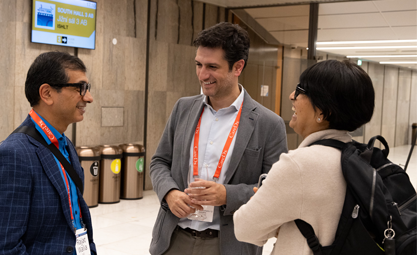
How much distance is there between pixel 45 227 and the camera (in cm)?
159

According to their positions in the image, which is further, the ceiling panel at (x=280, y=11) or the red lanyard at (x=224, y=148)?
the ceiling panel at (x=280, y=11)

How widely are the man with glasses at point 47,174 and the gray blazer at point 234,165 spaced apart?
0.38 m

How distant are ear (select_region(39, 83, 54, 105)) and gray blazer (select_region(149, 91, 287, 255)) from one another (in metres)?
0.66

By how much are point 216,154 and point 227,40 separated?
0.58 meters

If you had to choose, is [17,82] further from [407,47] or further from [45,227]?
[407,47]

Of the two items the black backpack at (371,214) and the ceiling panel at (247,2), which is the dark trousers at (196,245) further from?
the ceiling panel at (247,2)

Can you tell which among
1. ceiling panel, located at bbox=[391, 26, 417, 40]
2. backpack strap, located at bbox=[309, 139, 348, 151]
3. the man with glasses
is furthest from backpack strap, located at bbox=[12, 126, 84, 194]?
ceiling panel, located at bbox=[391, 26, 417, 40]

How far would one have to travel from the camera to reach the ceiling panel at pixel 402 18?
6.62 meters

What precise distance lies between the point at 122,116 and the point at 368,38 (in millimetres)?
4525

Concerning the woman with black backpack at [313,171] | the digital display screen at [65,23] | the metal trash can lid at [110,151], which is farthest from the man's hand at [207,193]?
the digital display screen at [65,23]

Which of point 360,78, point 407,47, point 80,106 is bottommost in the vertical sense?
point 80,106

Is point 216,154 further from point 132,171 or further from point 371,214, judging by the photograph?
point 132,171

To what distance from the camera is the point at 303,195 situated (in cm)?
121

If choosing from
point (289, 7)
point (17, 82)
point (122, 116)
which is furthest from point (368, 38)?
point (17, 82)
